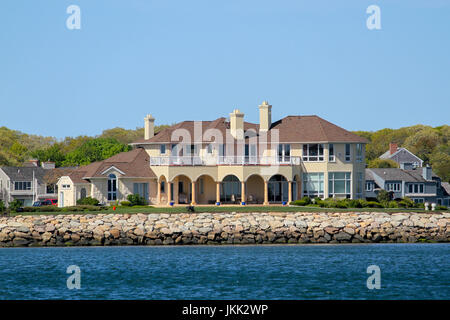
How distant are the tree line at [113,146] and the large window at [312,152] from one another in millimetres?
29444

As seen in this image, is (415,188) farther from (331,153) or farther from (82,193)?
(82,193)

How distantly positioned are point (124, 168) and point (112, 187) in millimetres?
1862

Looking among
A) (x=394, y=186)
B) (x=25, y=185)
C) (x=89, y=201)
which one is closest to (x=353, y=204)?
(x=89, y=201)

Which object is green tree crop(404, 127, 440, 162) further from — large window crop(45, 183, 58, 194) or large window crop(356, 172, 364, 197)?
large window crop(45, 183, 58, 194)

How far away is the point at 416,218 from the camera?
59.8 metres

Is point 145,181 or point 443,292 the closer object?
point 443,292

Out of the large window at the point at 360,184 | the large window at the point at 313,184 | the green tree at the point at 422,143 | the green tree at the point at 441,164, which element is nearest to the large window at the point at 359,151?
the large window at the point at 360,184

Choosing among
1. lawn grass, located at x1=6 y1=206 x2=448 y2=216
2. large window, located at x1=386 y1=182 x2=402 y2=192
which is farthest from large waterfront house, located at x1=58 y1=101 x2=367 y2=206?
large window, located at x1=386 y1=182 x2=402 y2=192

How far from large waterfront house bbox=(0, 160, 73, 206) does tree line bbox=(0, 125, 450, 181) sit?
478 centimetres

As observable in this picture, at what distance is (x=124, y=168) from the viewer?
70562 millimetres
